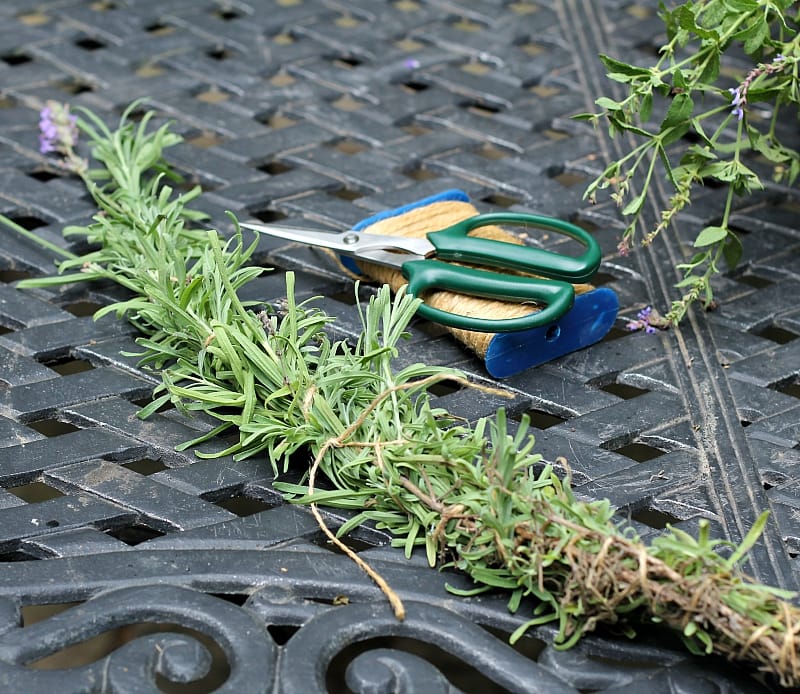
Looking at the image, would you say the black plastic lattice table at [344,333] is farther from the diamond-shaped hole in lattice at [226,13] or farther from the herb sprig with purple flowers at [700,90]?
the herb sprig with purple flowers at [700,90]

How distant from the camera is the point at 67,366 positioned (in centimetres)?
183

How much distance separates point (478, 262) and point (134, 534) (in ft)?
1.46

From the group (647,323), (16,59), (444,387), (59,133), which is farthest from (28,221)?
(647,323)

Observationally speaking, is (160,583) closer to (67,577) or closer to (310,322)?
(67,577)

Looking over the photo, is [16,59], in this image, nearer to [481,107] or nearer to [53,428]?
[53,428]

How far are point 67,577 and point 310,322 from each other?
1.02 feet

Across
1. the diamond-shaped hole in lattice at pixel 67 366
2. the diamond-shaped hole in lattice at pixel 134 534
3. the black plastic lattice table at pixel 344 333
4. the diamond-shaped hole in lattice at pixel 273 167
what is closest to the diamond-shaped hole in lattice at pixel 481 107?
the black plastic lattice table at pixel 344 333

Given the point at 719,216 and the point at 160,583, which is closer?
the point at 160,583

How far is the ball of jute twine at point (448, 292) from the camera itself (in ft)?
3.62

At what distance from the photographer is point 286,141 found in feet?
4.95

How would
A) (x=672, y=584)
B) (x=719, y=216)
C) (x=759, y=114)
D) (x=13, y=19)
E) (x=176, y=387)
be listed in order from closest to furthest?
(x=672, y=584) → (x=176, y=387) → (x=719, y=216) → (x=759, y=114) → (x=13, y=19)

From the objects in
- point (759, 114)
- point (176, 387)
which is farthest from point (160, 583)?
point (759, 114)

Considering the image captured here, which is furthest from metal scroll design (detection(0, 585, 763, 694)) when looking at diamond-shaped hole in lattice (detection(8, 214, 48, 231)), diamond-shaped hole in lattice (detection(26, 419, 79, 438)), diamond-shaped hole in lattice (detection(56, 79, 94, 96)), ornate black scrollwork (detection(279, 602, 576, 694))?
diamond-shaped hole in lattice (detection(56, 79, 94, 96))

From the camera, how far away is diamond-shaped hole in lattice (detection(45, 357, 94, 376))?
1.15m
